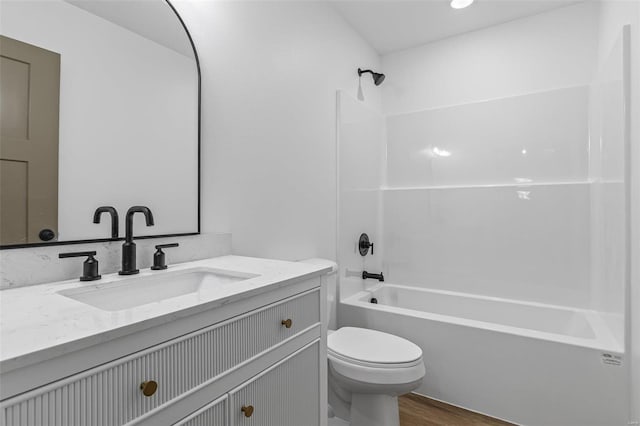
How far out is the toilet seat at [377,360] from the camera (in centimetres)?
146

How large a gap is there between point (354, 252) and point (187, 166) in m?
1.51

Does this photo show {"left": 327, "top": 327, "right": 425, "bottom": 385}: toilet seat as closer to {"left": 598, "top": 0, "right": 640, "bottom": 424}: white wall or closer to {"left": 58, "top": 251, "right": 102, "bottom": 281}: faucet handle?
{"left": 598, "top": 0, "right": 640, "bottom": 424}: white wall

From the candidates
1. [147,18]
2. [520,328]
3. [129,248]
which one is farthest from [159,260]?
A: [520,328]

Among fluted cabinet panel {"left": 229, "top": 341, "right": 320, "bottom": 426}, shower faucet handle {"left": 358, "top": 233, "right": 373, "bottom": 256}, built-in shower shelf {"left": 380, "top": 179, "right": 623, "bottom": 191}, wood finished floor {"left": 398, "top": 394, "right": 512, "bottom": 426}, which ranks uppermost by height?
built-in shower shelf {"left": 380, "top": 179, "right": 623, "bottom": 191}

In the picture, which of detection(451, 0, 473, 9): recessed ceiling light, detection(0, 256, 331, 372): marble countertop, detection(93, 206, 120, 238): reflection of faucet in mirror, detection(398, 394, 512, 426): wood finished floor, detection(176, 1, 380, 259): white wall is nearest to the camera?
detection(0, 256, 331, 372): marble countertop

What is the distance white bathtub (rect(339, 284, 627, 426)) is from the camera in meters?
1.58

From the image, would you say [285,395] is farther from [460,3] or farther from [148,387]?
[460,3]

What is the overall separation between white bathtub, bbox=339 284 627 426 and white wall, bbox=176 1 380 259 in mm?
790

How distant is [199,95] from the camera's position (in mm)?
1328

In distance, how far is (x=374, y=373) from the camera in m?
1.47

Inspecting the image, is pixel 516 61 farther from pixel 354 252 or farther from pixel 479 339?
pixel 479 339

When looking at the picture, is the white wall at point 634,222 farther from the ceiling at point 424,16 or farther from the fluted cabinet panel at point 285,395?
the fluted cabinet panel at point 285,395

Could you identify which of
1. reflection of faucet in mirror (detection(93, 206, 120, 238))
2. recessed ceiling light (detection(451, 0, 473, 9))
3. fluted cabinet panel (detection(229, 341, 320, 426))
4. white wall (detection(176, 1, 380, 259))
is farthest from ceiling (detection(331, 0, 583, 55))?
fluted cabinet panel (detection(229, 341, 320, 426))

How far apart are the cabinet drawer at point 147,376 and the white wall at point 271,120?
648mm
